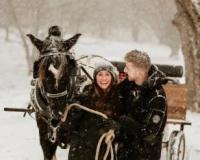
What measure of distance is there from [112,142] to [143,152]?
0.94ft

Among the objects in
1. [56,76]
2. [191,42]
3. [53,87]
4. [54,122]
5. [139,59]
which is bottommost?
[54,122]

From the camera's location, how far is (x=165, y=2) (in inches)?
1636

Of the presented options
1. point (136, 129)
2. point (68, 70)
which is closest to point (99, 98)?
point (136, 129)

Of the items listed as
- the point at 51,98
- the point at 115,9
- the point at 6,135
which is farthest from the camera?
the point at 115,9

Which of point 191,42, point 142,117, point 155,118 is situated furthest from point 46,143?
point 191,42

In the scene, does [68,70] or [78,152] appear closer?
[78,152]

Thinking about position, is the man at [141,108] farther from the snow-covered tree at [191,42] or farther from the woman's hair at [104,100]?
the snow-covered tree at [191,42]

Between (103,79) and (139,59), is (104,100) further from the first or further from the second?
(139,59)

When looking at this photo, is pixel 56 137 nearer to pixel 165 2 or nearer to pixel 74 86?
pixel 74 86

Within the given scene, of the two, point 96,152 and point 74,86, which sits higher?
point 74,86

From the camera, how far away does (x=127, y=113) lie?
414cm

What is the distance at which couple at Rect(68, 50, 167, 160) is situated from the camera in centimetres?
396

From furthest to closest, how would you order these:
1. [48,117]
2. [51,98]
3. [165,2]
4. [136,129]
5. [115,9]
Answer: [115,9], [165,2], [48,117], [51,98], [136,129]

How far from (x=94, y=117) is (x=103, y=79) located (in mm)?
328
